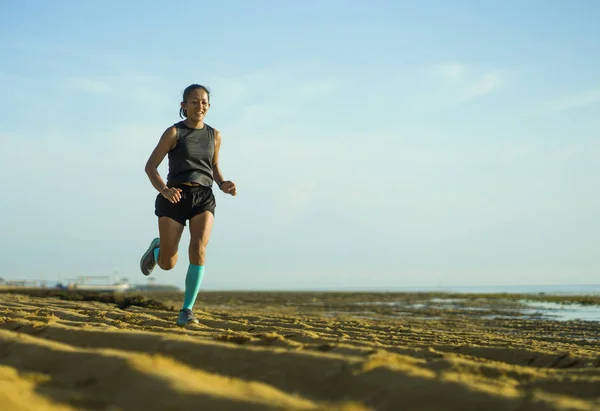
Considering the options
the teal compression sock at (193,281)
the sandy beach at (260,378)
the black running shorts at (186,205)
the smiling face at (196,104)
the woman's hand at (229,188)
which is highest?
the smiling face at (196,104)

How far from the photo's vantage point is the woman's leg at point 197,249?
5352 mm

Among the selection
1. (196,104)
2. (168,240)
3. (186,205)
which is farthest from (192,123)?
(168,240)

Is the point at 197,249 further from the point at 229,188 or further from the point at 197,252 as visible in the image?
the point at 229,188

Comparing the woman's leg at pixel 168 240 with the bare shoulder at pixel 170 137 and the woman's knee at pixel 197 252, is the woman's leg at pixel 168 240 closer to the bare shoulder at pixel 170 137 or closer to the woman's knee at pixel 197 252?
the woman's knee at pixel 197 252

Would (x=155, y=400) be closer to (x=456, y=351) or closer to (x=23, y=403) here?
(x=23, y=403)

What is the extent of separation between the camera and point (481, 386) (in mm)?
2270

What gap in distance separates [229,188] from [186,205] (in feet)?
1.94

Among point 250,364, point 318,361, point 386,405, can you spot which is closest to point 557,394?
point 386,405

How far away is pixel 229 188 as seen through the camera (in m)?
5.83

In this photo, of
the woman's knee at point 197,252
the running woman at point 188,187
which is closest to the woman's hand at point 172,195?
the running woman at point 188,187

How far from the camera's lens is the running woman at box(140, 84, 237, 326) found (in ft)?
17.6

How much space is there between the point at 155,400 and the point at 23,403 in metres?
0.46

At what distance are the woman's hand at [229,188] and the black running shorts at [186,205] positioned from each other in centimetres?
38

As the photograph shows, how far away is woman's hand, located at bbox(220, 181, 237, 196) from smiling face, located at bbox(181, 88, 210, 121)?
0.70 meters
